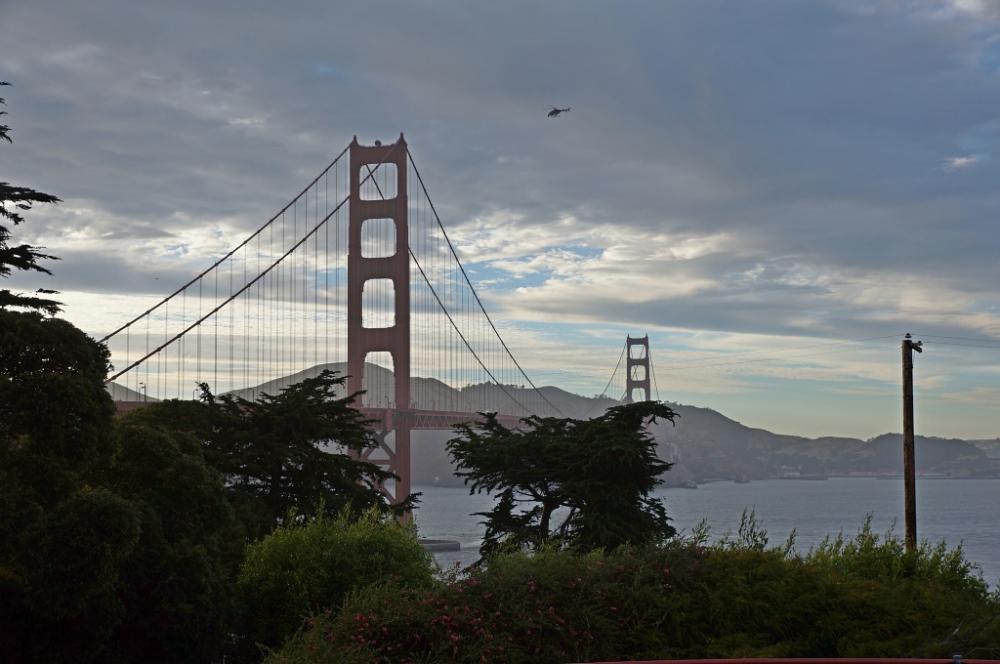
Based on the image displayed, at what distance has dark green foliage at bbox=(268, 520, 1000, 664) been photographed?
575 inches

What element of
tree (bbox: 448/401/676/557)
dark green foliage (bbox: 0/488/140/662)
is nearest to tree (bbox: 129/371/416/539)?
tree (bbox: 448/401/676/557)

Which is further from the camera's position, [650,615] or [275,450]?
[275,450]

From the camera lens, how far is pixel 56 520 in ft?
62.2

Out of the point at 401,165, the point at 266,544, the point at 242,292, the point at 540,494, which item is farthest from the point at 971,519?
the point at 266,544

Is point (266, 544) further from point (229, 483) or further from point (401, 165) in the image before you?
point (401, 165)

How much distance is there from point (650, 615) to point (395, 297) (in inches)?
2240

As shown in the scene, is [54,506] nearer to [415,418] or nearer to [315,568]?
[315,568]

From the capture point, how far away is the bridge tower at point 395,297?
211 ft

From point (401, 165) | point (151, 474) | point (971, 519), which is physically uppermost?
point (401, 165)

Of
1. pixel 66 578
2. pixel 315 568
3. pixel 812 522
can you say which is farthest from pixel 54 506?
pixel 812 522

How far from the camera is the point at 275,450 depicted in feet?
118

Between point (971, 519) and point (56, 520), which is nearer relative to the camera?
point (56, 520)

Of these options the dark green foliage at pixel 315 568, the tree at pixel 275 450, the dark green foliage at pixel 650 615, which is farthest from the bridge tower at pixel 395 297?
the dark green foliage at pixel 650 615

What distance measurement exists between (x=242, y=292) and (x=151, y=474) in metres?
45.8
